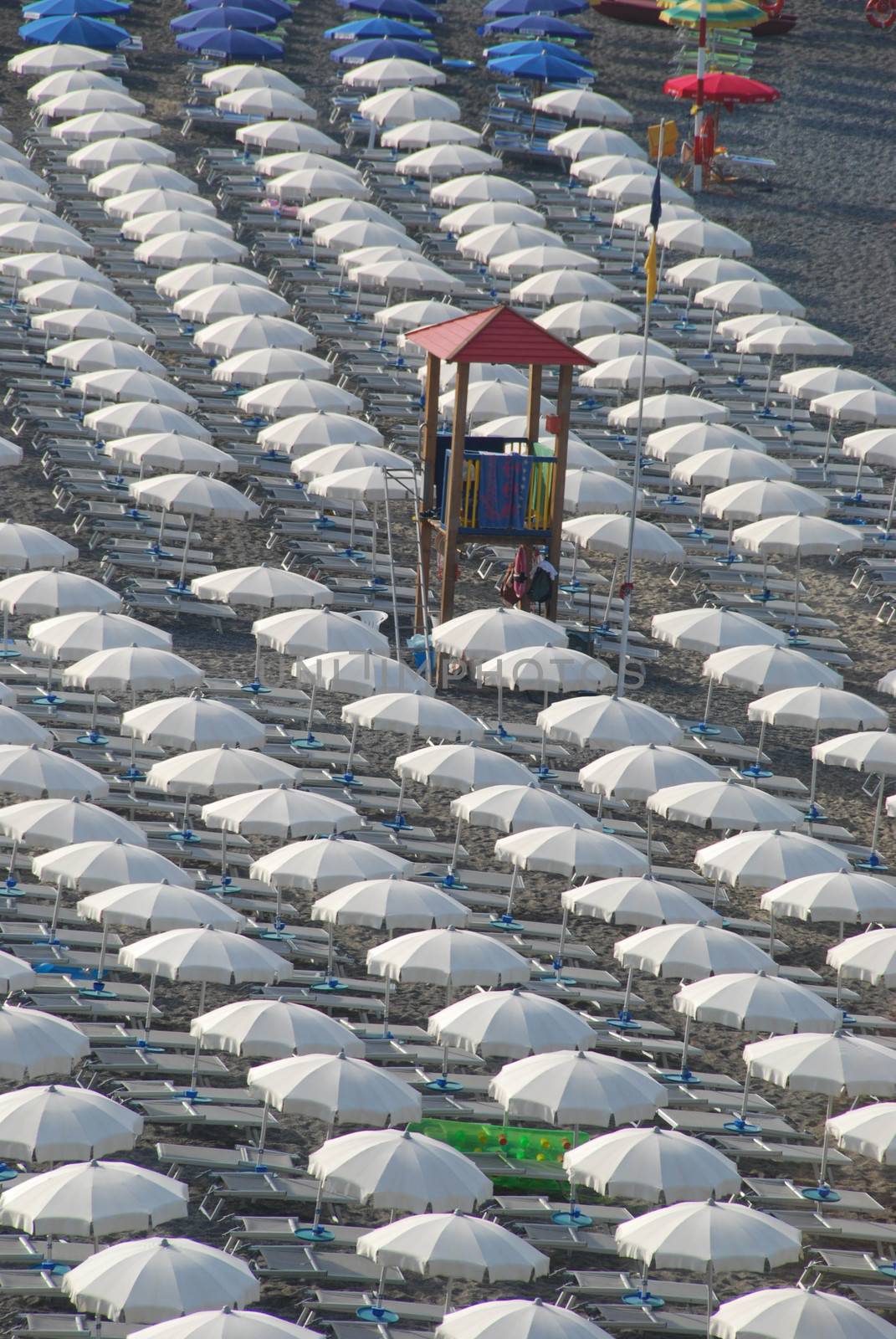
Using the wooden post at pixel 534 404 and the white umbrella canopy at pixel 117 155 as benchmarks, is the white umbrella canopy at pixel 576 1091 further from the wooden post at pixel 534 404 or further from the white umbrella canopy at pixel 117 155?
the white umbrella canopy at pixel 117 155

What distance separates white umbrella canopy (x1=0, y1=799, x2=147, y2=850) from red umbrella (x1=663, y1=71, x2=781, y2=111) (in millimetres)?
26834

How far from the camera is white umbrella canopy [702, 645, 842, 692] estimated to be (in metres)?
24.2

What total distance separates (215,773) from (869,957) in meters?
5.47

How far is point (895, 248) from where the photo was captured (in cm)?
4134

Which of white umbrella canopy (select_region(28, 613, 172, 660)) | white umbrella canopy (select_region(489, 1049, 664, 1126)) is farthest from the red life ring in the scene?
white umbrella canopy (select_region(489, 1049, 664, 1126))

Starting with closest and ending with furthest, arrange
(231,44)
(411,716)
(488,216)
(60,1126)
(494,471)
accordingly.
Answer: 1. (60,1126)
2. (411,716)
3. (494,471)
4. (488,216)
5. (231,44)

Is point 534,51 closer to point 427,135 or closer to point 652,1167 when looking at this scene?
point 427,135

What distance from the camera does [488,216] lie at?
127ft

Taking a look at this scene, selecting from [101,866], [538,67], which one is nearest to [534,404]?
[101,866]

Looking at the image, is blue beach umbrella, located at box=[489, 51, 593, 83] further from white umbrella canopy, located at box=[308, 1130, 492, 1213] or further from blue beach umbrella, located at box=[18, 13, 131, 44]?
white umbrella canopy, located at box=[308, 1130, 492, 1213]

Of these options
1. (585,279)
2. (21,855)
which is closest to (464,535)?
(21,855)

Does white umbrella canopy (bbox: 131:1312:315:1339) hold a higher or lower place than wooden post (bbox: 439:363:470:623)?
lower

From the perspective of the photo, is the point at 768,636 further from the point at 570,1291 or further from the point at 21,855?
the point at 570,1291

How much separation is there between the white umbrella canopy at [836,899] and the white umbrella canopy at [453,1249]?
223 inches
